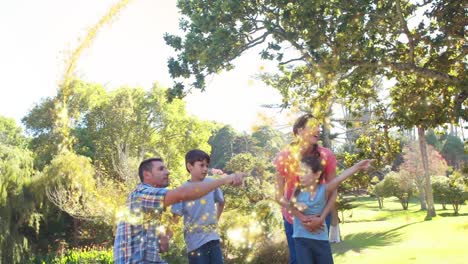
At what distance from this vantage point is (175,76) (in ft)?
35.3

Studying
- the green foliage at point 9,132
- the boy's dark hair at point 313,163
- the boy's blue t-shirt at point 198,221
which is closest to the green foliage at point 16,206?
the boy's blue t-shirt at point 198,221

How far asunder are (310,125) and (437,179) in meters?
31.2

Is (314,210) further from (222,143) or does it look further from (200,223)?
(222,143)

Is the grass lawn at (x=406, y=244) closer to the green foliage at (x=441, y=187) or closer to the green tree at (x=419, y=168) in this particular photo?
the green foliage at (x=441, y=187)

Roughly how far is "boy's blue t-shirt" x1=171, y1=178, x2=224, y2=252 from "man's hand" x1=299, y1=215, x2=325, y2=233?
1.04 meters

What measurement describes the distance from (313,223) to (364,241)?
15.6 meters

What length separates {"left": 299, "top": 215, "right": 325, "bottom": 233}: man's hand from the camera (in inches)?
174

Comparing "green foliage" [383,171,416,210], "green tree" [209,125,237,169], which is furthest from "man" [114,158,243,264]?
"green tree" [209,125,237,169]

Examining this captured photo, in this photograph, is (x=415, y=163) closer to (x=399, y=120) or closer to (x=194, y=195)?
(x=399, y=120)

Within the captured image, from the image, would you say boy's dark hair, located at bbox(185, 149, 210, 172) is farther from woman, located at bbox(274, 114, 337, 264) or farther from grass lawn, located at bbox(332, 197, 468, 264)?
grass lawn, located at bbox(332, 197, 468, 264)

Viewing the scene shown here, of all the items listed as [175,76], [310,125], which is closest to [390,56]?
[175,76]

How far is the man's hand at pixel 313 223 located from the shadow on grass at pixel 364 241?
39.5 feet

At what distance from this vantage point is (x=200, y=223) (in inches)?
196

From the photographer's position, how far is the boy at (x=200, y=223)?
4906mm
